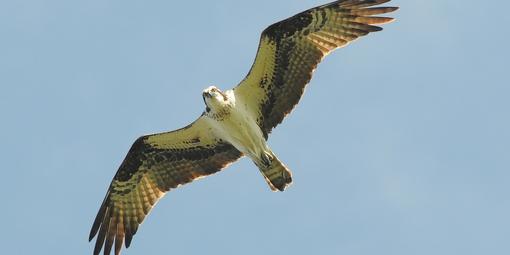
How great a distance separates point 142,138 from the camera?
2028 centimetres

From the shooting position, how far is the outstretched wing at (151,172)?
66.6ft

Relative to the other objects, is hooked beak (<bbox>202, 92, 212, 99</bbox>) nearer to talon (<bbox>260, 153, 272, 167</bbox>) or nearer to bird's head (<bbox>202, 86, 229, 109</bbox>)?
bird's head (<bbox>202, 86, 229, 109</bbox>)

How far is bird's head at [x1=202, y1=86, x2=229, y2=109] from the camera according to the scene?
18891 millimetres

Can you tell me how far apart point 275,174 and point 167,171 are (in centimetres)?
244

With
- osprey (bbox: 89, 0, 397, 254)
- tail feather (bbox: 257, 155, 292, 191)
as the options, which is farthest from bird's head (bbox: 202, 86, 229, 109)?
tail feather (bbox: 257, 155, 292, 191)

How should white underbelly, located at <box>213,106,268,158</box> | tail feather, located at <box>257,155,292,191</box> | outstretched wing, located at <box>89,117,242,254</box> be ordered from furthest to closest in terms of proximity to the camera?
outstretched wing, located at <box>89,117,242,254</box> → tail feather, located at <box>257,155,292,191</box> → white underbelly, located at <box>213,106,268,158</box>

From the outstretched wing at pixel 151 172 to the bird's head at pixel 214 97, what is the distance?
841 mm

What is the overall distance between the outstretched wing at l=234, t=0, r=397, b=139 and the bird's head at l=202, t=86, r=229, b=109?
1.87ft

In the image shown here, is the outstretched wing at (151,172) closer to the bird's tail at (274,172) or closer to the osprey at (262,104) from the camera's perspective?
the osprey at (262,104)

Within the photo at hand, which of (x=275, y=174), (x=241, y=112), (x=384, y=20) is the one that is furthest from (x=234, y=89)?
(x=384, y=20)

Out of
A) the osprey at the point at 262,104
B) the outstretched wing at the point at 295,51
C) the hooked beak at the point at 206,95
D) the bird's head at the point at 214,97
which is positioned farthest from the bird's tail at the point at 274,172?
the hooked beak at the point at 206,95

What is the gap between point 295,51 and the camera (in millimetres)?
19641

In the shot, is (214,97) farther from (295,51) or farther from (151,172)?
(151,172)

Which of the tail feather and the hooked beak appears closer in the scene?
the hooked beak
